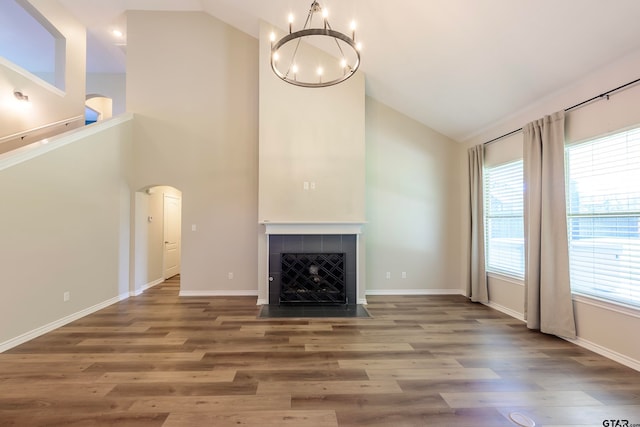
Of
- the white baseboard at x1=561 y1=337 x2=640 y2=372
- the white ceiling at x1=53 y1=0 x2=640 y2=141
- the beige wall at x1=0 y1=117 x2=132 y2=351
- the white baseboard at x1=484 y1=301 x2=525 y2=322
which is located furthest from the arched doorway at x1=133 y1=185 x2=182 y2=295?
the white baseboard at x1=561 y1=337 x2=640 y2=372

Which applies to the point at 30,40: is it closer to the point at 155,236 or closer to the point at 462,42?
the point at 155,236

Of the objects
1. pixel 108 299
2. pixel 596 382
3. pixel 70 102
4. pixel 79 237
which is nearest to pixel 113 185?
pixel 79 237

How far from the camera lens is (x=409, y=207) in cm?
535

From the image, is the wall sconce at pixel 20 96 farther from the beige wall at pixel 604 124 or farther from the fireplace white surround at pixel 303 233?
the beige wall at pixel 604 124

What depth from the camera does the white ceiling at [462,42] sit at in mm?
2598

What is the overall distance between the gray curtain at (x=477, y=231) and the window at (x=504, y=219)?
0.32 feet

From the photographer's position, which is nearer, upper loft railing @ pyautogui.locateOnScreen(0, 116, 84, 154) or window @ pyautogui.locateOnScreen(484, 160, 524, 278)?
window @ pyautogui.locateOnScreen(484, 160, 524, 278)

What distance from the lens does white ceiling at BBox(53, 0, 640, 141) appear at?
2.60 m

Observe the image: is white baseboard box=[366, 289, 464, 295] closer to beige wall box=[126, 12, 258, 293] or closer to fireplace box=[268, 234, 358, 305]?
fireplace box=[268, 234, 358, 305]

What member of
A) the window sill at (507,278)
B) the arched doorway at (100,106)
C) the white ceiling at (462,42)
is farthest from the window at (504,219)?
the arched doorway at (100,106)

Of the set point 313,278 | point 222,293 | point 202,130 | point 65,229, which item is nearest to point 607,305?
point 313,278

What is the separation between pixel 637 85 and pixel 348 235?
3578 millimetres

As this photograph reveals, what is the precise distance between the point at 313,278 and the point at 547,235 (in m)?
3.17

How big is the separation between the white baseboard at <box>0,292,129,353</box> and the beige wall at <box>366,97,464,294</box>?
14.1 ft
